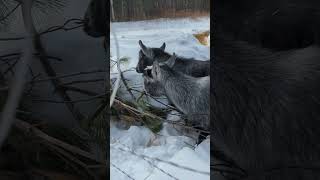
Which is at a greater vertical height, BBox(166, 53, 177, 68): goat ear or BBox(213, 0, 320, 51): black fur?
BBox(213, 0, 320, 51): black fur

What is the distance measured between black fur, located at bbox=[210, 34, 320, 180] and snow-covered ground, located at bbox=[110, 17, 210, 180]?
15 cm

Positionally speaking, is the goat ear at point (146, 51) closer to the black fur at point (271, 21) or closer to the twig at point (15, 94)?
the black fur at point (271, 21)

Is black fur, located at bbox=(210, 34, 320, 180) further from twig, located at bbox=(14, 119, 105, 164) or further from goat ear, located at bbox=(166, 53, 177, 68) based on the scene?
twig, located at bbox=(14, 119, 105, 164)

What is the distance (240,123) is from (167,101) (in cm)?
47

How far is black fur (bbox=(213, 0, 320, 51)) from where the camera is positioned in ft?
8.35

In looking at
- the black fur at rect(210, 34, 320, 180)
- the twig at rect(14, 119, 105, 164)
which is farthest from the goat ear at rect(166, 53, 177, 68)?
the twig at rect(14, 119, 105, 164)

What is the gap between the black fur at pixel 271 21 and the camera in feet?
8.35

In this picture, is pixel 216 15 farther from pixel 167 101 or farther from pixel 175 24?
pixel 167 101

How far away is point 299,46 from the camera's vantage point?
2.56 metres

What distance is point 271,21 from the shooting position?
2.57 metres

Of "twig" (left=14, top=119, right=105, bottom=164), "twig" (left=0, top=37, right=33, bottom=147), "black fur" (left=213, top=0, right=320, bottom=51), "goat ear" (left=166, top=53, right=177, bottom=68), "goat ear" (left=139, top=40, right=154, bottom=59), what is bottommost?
"twig" (left=14, top=119, right=105, bottom=164)

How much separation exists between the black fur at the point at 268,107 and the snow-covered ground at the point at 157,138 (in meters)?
0.15

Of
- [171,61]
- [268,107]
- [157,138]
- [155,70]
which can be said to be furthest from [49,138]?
[268,107]

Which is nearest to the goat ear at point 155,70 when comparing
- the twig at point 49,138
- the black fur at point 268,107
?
the black fur at point 268,107
